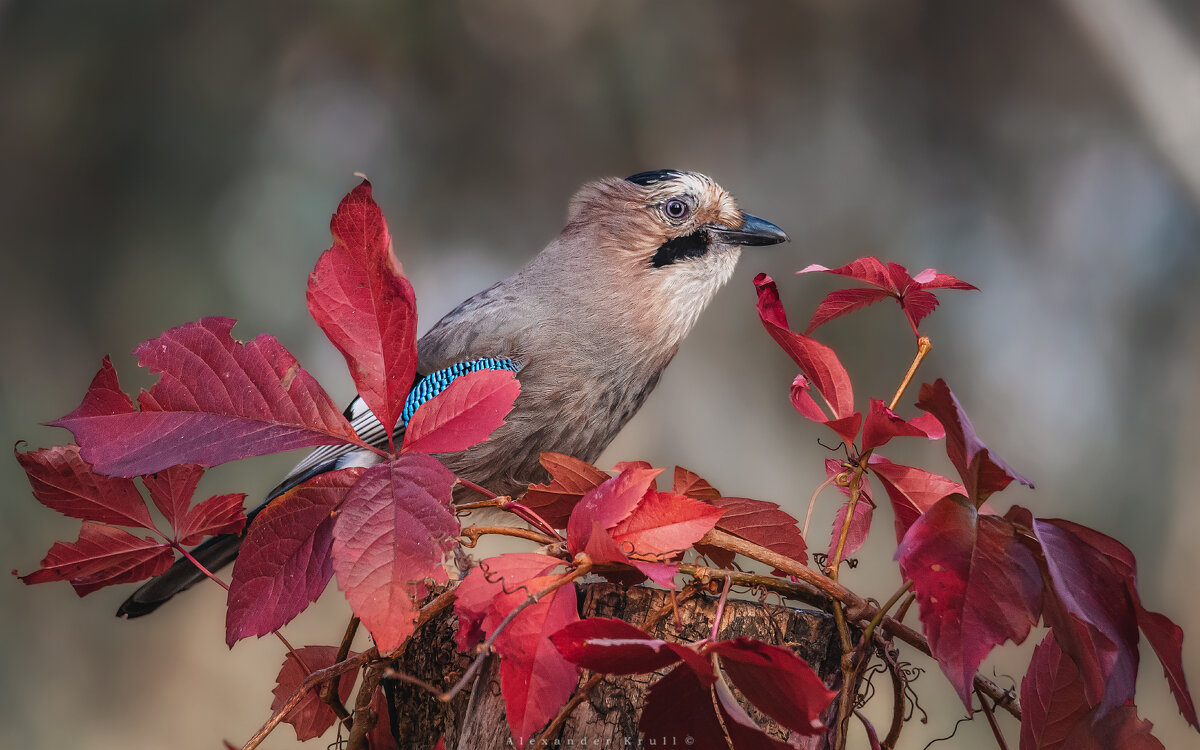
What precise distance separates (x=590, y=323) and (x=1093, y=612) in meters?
0.79

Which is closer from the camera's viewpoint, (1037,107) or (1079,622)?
(1079,622)

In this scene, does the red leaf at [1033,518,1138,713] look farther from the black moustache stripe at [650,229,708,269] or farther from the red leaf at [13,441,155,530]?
the black moustache stripe at [650,229,708,269]

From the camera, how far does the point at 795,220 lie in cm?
217

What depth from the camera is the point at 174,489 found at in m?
0.53

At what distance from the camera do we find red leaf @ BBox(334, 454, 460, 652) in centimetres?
39

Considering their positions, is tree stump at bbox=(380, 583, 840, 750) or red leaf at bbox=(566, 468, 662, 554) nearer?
red leaf at bbox=(566, 468, 662, 554)

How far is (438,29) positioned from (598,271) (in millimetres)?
1287

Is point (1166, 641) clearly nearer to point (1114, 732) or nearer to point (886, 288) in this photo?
point (1114, 732)

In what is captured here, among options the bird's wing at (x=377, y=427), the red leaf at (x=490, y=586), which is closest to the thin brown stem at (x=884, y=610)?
the red leaf at (x=490, y=586)

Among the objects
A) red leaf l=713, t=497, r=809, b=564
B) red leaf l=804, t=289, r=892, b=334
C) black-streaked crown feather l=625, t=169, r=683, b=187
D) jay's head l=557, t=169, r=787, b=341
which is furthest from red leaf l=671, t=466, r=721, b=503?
black-streaked crown feather l=625, t=169, r=683, b=187

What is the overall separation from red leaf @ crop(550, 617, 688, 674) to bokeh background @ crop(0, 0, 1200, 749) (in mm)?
1558

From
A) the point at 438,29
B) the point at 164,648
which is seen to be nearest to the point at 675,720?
the point at 164,648

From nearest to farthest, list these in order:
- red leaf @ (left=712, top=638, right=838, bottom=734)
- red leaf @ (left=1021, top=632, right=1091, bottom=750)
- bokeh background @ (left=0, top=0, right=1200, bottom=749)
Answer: red leaf @ (left=712, top=638, right=838, bottom=734) < red leaf @ (left=1021, top=632, right=1091, bottom=750) < bokeh background @ (left=0, top=0, right=1200, bottom=749)

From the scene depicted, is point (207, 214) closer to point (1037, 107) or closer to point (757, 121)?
point (757, 121)
